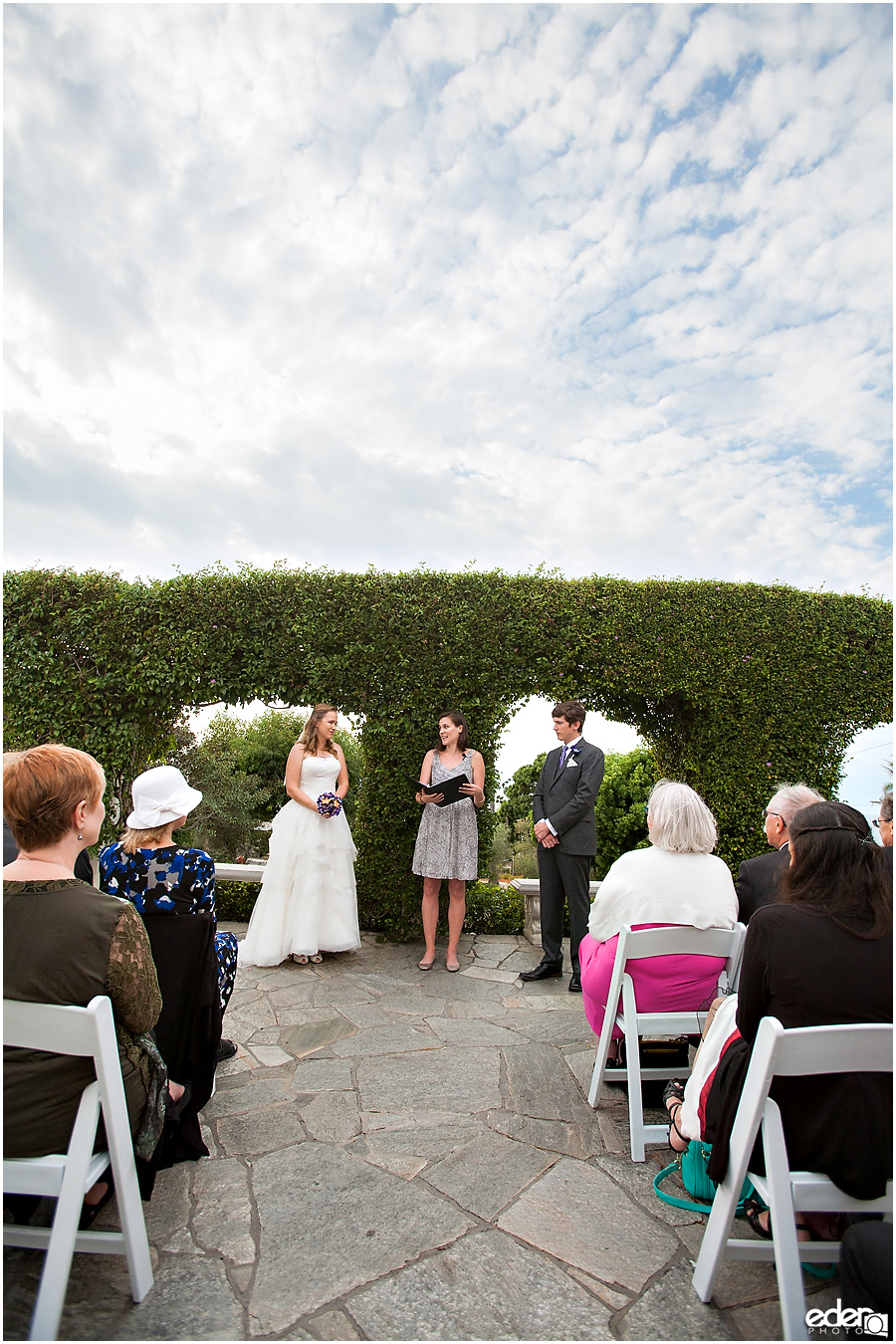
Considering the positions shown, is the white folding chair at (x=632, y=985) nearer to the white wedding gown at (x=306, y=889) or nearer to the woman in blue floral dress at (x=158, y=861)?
the woman in blue floral dress at (x=158, y=861)

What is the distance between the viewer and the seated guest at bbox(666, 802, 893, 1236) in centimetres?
169

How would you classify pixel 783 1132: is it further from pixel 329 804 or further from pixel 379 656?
pixel 379 656

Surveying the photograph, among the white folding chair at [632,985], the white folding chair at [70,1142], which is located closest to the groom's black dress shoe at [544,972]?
the white folding chair at [632,985]

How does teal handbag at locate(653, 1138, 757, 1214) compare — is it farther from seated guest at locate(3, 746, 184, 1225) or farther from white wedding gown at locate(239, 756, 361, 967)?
white wedding gown at locate(239, 756, 361, 967)

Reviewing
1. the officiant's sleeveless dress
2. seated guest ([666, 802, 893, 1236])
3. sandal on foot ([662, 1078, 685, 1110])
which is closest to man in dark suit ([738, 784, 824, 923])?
sandal on foot ([662, 1078, 685, 1110])

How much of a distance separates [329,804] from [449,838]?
1061mm

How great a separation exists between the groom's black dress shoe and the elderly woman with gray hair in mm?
1986

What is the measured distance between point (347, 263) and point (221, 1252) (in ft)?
21.1

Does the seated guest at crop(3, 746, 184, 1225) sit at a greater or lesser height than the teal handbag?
greater

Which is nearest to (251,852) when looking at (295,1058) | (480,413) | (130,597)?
(130,597)

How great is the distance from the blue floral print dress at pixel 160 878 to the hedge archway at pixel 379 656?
326cm

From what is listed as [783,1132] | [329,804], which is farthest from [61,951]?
[329,804]

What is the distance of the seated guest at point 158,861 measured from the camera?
2.68 meters

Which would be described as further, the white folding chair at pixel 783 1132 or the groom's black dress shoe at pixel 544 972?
the groom's black dress shoe at pixel 544 972
